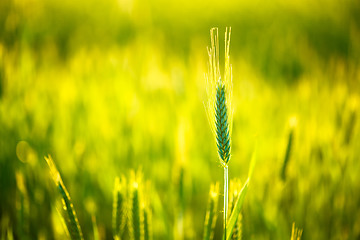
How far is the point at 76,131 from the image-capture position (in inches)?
53.9

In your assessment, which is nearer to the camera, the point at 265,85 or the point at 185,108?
the point at 185,108

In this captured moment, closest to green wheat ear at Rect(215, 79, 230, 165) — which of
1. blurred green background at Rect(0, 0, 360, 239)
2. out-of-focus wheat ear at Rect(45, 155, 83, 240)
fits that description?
blurred green background at Rect(0, 0, 360, 239)

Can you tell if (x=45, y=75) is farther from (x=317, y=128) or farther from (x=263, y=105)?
(x=317, y=128)

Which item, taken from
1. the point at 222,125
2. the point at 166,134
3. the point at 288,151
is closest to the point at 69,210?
the point at 222,125

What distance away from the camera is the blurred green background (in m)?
0.92

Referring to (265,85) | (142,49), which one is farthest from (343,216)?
(142,49)

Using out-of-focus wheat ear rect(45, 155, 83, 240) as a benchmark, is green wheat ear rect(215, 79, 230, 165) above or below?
above

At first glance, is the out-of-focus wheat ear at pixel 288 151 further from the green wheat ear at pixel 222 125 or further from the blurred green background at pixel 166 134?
the green wheat ear at pixel 222 125

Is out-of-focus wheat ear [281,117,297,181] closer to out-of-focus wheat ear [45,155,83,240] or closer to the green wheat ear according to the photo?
the green wheat ear

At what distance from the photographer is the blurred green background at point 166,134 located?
92 centimetres

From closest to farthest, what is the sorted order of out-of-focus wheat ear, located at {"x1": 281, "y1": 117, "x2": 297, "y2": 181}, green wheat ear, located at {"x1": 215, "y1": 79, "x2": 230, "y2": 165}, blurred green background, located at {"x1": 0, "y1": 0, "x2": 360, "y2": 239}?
1. green wheat ear, located at {"x1": 215, "y1": 79, "x2": 230, "y2": 165}
2. out-of-focus wheat ear, located at {"x1": 281, "y1": 117, "x2": 297, "y2": 181}
3. blurred green background, located at {"x1": 0, "y1": 0, "x2": 360, "y2": 239}

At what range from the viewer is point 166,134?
140cm

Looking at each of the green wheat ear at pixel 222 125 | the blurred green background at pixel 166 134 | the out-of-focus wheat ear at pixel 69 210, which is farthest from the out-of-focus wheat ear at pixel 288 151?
the out-of-focus wheat ear at pixel 69 210

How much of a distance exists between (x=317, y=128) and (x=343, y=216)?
44 centimetres
